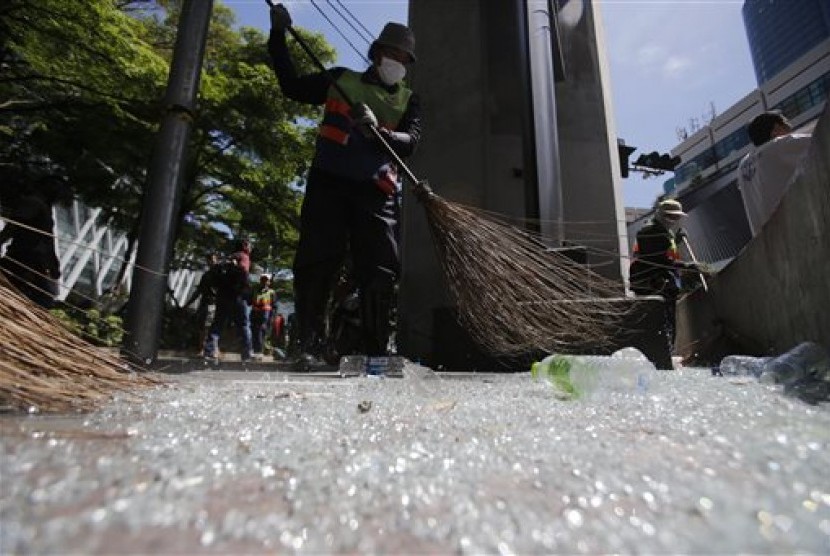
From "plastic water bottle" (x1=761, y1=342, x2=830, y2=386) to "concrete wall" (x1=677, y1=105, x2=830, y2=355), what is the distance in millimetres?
116

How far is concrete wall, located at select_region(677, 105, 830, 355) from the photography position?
185 centimetres

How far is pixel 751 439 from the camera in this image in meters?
0.84

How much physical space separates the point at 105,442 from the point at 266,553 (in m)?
0.45

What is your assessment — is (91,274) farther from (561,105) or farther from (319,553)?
(319,553)

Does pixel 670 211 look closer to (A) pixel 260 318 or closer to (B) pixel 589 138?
(B) pixel 589 138

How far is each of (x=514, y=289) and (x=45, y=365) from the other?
2.01 m

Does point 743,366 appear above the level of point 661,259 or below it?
below

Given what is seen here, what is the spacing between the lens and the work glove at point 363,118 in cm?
281

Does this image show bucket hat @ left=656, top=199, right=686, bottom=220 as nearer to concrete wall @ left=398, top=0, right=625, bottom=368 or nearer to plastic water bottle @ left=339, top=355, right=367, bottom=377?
concrete wall @ left=398, top=0, right=625, bottom=368

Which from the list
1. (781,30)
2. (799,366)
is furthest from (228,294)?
(781,30)

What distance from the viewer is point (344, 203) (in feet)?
9.76

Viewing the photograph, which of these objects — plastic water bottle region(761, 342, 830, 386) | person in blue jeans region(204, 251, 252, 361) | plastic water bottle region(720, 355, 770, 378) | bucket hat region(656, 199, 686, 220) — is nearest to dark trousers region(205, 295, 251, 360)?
person in blue jeans region(204, 251, 252, 361)

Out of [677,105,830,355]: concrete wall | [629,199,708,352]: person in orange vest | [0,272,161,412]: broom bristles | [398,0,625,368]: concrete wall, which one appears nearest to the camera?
[0,272,161,412]: broom bristles

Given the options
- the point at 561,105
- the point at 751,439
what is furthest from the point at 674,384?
the point at 561,105
